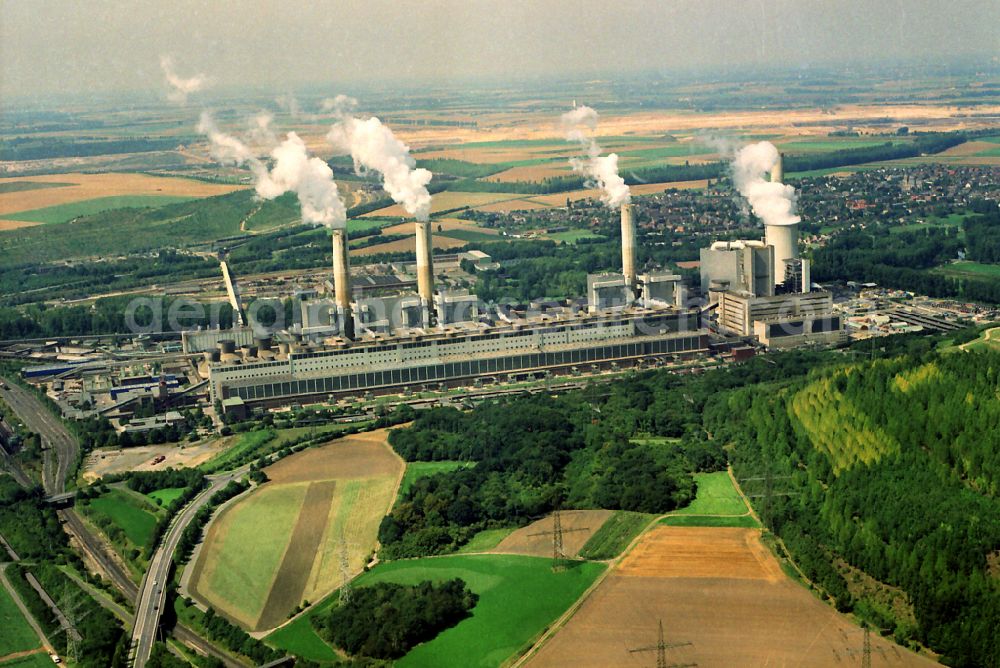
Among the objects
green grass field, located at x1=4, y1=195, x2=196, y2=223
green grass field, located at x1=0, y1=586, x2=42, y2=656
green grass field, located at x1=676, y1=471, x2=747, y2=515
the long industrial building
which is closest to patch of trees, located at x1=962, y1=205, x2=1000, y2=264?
the long industrial building

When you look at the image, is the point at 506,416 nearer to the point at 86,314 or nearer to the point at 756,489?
the point at 756,489

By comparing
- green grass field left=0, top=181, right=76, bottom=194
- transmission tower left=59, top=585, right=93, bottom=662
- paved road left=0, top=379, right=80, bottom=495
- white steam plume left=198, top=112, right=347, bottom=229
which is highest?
white steam plume left=198, top=112, right=347, bottom=229

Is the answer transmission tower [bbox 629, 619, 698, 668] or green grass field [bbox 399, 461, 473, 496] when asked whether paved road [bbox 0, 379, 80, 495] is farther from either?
transmission tower [bbox 629, 619, 698, 668]

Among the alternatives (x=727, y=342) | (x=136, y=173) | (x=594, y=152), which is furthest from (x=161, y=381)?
(x=136, y=173)

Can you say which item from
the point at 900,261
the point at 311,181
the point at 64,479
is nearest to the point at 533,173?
the point at 900,261

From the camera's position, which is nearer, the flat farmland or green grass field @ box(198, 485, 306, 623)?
green grass field @ box(198, 485, 306, 623)

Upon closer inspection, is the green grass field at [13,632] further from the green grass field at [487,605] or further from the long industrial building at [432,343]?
the long industrial building at [432,343]
